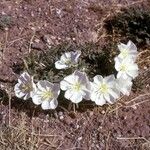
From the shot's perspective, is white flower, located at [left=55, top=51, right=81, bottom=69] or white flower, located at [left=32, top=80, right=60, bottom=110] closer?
white flower, located at [left=32, top=80, right=60, bottom=110]

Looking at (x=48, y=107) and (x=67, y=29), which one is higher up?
(x=67, y=29)

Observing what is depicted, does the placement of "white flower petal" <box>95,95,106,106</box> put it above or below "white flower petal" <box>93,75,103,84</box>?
below

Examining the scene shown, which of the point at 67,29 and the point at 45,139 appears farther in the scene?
the point at 67,29

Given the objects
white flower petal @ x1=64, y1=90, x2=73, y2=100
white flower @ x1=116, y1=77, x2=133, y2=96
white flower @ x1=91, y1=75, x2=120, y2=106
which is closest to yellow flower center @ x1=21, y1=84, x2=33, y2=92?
white flower petal @ x1=64, y1=90, x2=73, y2=100

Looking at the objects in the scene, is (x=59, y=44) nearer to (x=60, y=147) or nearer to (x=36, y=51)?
(x=36, y=51)

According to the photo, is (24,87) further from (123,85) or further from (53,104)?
(123,85)

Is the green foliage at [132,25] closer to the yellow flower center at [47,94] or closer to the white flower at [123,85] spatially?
the white flower at [123,85]

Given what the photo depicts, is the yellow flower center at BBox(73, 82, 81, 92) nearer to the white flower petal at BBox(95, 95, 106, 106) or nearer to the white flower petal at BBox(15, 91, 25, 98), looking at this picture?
the white flower petal at BBox(95, 95, 106, 106)

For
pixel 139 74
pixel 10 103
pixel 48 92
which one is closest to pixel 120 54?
pixel 139 74
